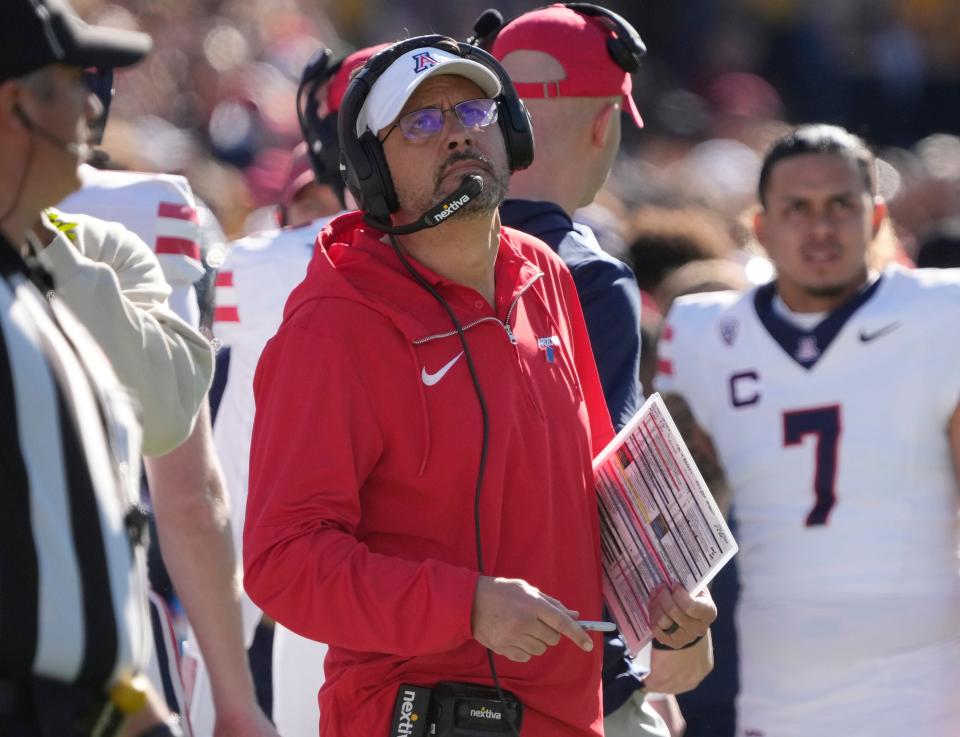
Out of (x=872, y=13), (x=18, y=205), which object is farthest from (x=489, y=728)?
(x=872, y=13)

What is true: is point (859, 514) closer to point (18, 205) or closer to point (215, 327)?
point (215, 327)

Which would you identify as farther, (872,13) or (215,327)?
(872,13)

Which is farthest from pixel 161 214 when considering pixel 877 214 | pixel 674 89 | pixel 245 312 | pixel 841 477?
pixel 674 89

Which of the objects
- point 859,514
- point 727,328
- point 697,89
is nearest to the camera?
point 859,514

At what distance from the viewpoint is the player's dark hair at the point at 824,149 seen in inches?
177

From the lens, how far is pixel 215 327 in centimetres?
427

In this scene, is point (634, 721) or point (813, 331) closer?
point (634, 721)

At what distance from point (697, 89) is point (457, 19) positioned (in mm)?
2596

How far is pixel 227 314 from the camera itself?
4.22m

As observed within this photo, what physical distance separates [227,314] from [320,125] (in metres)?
0.81

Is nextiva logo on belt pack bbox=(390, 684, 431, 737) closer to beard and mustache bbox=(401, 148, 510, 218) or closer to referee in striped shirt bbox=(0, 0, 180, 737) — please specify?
referee in striped shirt bbox=(0, 0, 180, 737)

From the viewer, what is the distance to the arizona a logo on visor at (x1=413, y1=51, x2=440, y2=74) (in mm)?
2932

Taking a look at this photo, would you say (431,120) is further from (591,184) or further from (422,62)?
(591,184)

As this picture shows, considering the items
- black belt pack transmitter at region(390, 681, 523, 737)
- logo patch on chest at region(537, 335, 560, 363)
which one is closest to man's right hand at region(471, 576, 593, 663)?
black belt pack transmitter at region(390, 681, 523, 737)
